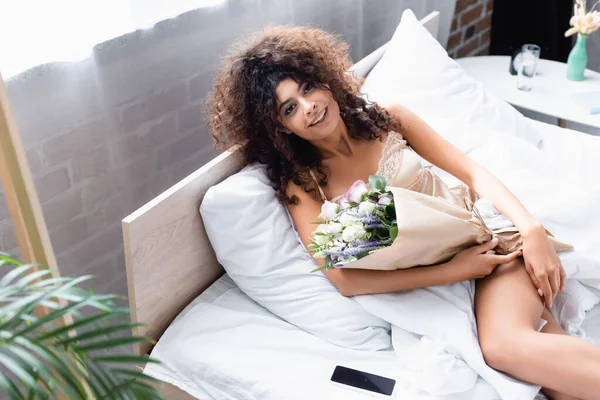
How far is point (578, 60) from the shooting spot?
2391 mm

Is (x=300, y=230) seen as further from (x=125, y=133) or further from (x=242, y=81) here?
(x=125, y=133)

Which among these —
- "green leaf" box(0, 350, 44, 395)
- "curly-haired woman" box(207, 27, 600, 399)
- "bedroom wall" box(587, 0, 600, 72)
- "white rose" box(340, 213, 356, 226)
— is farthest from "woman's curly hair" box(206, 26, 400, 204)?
"bedroom wall" box(587, 0, 600, 72)

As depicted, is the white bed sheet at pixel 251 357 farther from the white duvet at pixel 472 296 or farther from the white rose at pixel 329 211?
the white rose at pixel 329 211

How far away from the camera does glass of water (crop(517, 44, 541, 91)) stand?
2365 millimetres

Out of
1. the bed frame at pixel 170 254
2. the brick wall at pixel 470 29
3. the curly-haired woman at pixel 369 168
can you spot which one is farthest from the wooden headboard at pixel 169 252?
the brick wall at pixel 470 29

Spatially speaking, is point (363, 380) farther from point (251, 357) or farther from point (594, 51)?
point (594, 51)

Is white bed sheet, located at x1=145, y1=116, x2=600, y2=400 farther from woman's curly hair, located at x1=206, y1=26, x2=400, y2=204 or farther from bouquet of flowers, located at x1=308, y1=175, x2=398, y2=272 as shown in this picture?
woman's curly hair, located at x1=206, y1=26, x2=400, y2=204

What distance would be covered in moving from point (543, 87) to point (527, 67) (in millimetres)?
95

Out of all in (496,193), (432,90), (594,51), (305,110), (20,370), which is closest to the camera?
(20,370)

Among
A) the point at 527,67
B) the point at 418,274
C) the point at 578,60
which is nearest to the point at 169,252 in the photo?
the point at 418,274

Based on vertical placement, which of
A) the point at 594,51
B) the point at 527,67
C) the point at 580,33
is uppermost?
the point at 580,33

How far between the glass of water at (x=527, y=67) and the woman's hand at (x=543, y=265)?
1.06 metres

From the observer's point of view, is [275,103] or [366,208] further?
[275,103]

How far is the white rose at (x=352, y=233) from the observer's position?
50.6 inches
